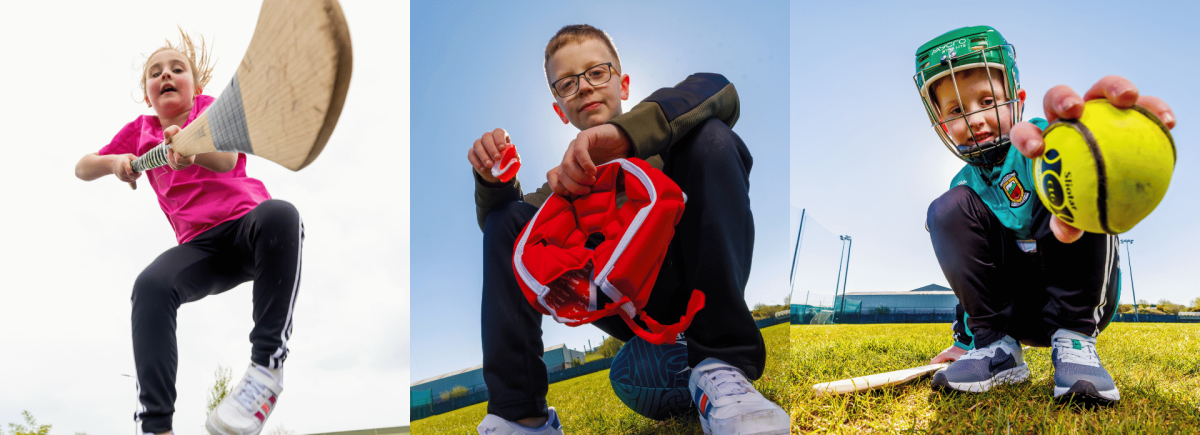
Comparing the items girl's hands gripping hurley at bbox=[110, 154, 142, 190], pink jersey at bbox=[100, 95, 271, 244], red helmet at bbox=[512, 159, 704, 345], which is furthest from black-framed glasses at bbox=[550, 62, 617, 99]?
girl's hands gripping hurley at bbox=[110, 154, 142, 190]

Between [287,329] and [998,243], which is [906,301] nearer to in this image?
[998,243]

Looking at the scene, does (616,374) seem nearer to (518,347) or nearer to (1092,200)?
(518,347)

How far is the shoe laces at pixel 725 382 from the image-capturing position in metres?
0.85

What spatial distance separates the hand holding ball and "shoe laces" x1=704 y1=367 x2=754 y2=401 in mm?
490

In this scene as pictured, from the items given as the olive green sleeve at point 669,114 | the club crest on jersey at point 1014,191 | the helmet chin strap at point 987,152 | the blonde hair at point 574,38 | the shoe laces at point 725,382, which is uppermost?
the blonde hair at point 574,38

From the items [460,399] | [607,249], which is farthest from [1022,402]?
[460,399]

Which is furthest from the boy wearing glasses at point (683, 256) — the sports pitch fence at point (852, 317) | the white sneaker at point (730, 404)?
the sports pitch fence at point (852, 317)

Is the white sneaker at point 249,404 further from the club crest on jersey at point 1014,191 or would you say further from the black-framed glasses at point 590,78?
the club crest on jersey at point 1014,191

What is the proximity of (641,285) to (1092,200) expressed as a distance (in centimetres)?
58

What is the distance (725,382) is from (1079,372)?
2.08ft

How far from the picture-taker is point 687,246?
0.94 m

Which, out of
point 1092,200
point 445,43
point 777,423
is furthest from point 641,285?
point 445,43

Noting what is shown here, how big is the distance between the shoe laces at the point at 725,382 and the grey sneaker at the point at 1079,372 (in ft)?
1.81

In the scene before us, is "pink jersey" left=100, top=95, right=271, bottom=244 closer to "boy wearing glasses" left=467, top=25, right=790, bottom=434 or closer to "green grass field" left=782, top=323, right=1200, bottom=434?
"boy wearing glasses" left=467, top=25, right=790, bottom=434
